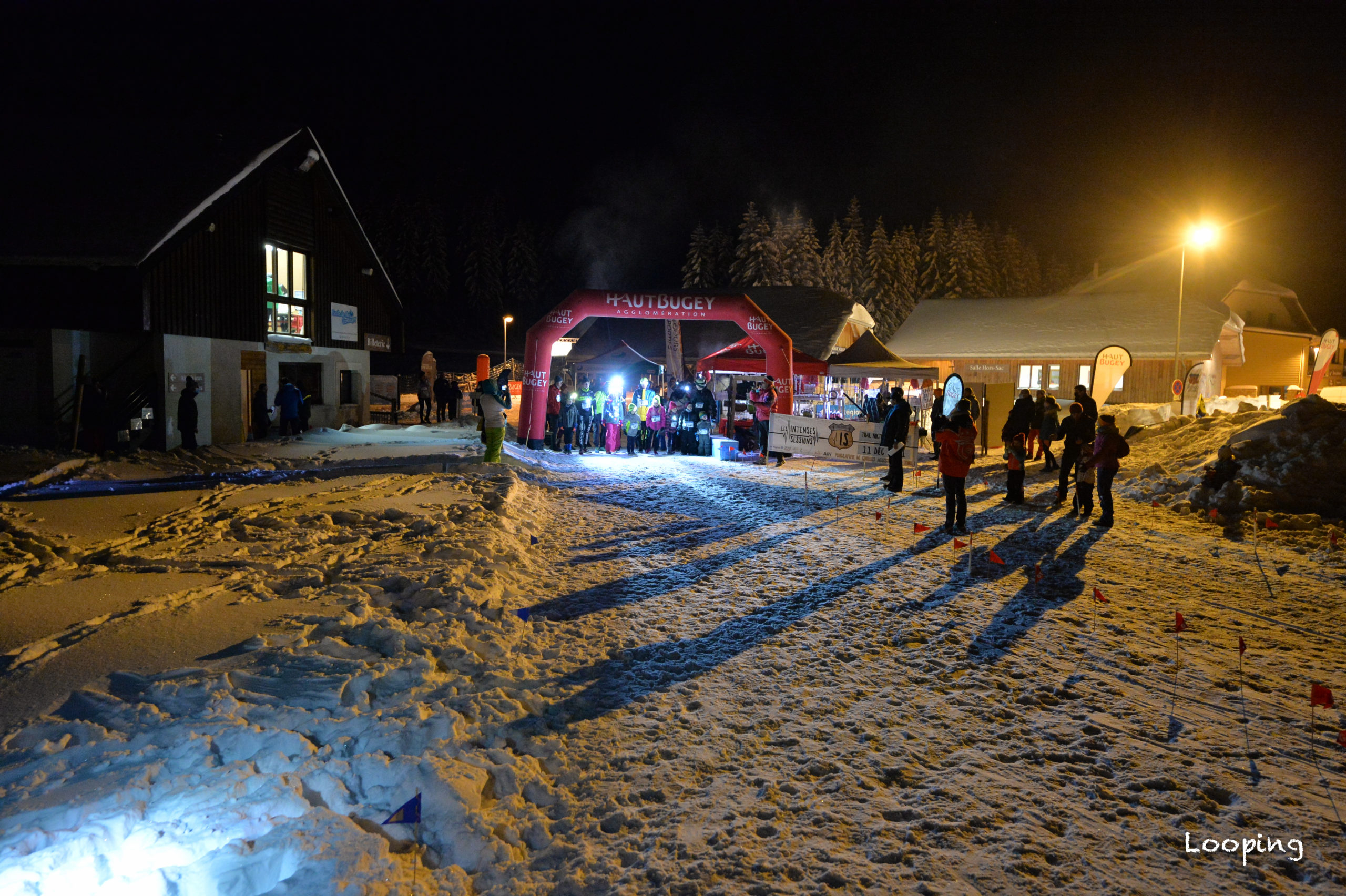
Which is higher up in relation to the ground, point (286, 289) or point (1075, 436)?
point (286, 289)

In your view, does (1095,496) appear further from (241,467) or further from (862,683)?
(241,467)

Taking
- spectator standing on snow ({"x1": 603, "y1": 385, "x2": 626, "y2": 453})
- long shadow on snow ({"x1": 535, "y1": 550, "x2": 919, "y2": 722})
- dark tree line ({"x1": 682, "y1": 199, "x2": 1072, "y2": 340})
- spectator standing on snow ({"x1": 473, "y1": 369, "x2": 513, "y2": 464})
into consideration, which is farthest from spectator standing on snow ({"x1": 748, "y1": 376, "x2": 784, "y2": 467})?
dark tree line ({"x1": 682, "y1": 199, "x2": 1072, "y2": 340})

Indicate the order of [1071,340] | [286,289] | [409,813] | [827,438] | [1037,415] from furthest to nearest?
[1071,340], [286,289], [1037,415], [827,438], [409,813]

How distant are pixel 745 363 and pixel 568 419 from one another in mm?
7926

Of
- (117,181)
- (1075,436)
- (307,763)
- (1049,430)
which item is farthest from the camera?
(117,181)

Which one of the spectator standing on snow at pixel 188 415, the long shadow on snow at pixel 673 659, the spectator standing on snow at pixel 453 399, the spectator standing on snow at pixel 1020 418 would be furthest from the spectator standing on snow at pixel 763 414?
the spectator standing on snow at pixel 453 399

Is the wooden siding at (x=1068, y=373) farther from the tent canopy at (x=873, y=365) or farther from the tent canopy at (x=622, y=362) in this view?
the tent canopy at (x=622, y=362)

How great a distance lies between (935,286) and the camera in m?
69.3

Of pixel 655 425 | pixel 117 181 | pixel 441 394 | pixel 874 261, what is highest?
pixel 874 261

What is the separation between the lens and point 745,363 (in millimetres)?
25000

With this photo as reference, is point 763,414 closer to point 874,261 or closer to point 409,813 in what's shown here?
point 409,813

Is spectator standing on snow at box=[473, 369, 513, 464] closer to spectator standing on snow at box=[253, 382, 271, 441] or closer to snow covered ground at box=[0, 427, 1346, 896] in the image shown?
snow covered ground at box=[0, 427, 1346, 896]

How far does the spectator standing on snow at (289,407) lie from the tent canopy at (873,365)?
17.4 metres

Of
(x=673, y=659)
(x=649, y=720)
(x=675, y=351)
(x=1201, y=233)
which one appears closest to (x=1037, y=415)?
(x=1201, y=233)
